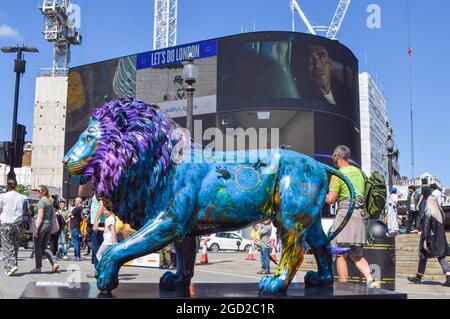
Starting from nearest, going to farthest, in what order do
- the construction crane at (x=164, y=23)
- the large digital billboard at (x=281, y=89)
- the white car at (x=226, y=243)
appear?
the white car at (x=226, y=243) < the large digital billboard at (x=281, y=89) < the construction crane at (x=164, y=23)

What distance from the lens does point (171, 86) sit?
4150cm

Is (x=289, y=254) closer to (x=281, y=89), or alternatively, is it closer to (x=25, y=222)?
(x=25, y=222)

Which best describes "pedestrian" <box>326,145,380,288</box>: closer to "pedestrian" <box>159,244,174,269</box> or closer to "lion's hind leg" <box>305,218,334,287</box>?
"lion's hind leg" <box>305,218,334,287</box>

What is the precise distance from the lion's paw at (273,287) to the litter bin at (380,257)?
3407 mm

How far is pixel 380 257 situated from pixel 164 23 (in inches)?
2271

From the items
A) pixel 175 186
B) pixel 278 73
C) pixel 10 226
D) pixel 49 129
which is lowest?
pixel 10 226

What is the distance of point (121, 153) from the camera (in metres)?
3.50

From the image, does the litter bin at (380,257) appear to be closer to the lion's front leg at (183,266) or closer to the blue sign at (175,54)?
the lion's front leg at (183,266)

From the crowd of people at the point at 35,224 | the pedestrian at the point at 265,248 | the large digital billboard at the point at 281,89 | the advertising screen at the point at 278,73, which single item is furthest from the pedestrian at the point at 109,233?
the advertising screen at the point at 278,73

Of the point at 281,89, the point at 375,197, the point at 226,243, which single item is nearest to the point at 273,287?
the point at 375,197

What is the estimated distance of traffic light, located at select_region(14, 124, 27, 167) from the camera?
35.8 ft

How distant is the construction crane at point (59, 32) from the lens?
79.0m

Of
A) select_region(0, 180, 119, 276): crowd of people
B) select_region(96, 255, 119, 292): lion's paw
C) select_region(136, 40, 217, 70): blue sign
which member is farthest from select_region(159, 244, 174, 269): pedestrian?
select_region(136, 40, 217, 70): blue sign
